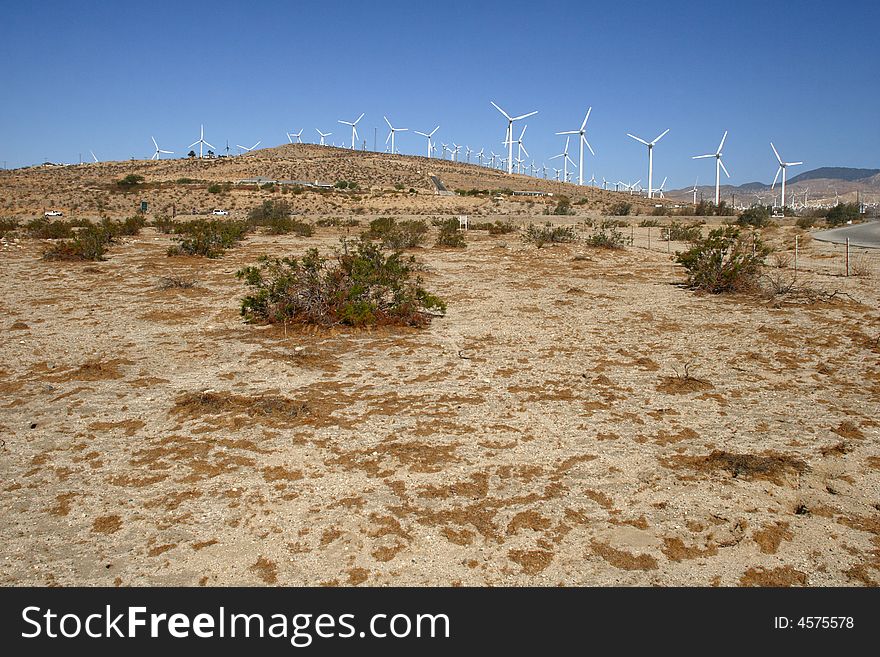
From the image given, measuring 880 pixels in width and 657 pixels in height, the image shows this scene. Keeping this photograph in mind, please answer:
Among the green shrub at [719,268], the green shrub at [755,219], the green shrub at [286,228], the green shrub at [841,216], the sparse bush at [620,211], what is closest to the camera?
the green shrub at [719,268]

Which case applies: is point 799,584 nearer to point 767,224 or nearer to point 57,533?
point 57,533

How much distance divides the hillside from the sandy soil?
138ft

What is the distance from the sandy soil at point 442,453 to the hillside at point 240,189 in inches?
1659

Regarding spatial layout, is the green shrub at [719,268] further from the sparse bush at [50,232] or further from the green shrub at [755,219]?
the green shrub at [755,219]

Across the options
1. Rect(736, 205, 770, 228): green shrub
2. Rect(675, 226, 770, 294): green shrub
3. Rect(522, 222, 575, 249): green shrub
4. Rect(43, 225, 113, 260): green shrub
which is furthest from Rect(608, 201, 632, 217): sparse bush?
Rect(43, 225, 113, 260): green shrub

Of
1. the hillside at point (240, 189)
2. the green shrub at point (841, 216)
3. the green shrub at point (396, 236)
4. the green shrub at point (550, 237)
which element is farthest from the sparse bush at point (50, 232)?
the green shrub at point (841, 216)

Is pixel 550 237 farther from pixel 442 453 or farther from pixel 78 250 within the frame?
pixel 442 453

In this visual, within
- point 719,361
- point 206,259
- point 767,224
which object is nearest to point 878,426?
point 719,361

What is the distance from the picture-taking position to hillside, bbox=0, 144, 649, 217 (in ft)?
176

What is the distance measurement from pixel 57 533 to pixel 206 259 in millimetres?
17701

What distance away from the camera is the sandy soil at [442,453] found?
13.1 ft

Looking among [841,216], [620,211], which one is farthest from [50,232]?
[841,216]
